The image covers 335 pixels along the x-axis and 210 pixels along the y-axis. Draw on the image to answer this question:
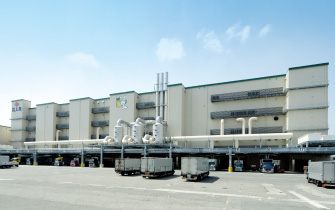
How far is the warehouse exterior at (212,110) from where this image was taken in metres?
50.2

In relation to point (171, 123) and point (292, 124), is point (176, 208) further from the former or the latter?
point (171, 123)

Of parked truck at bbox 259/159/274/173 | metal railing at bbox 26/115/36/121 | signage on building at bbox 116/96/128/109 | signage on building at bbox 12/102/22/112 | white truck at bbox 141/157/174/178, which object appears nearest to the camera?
white truck at bbox 141/157/174/178

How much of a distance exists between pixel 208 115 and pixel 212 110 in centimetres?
156

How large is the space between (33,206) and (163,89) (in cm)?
5293

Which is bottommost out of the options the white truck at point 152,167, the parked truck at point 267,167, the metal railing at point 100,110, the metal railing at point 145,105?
the parked truck at point 267,167

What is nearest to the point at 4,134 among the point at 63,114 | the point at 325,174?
the point at 63,114

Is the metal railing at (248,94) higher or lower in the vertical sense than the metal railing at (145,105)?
higher

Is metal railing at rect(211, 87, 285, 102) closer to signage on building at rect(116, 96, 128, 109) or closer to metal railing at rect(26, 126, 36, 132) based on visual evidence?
signage on building at rect(116, 96, 128, 109)

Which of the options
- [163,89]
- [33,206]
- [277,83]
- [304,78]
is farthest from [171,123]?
[33,206]

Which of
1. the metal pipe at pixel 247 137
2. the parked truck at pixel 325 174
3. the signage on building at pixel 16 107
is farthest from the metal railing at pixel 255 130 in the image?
the signage on building at pixel 16 107

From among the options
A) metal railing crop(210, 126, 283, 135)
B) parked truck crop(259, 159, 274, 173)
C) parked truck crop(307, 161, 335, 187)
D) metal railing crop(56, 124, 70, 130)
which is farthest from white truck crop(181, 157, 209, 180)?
metal railing crop(56, 124, 70, 130)

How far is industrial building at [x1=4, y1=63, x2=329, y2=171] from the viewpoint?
5028 centimetres

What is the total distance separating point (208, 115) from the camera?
6172 cm

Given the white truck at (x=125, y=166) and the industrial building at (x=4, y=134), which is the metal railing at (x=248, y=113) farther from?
the industrial building at (x=4, y=134)
